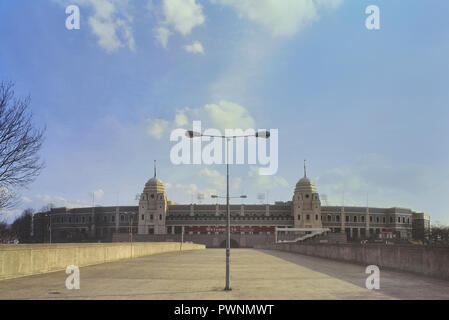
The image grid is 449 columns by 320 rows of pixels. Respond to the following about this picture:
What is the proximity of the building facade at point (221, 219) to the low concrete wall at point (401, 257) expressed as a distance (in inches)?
4748

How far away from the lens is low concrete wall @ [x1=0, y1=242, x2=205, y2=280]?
68.7 feet

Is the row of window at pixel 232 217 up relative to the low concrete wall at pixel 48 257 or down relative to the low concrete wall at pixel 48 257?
down

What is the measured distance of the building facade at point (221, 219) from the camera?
159375 millimetres

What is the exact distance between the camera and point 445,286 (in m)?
17.7

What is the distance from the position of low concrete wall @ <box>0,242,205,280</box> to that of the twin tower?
12383cm

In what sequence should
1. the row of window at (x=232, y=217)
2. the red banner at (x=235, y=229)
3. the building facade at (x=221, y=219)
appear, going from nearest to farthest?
the red banner at (x=235, y=229) → the row of window at (x=232, y=217) → the building facade at (x=221, y=219)

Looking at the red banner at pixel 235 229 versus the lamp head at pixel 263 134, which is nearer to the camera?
the lamp head at pixel 263 134

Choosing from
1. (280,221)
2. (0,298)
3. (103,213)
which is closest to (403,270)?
(0,298)

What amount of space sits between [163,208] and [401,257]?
143667 mm

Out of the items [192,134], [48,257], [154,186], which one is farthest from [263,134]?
[154,186]

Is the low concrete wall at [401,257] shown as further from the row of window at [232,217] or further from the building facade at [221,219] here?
the building facade at [221,219]

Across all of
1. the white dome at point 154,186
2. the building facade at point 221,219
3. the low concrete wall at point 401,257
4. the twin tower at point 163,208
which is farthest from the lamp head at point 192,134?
the white dome at point 154,186
